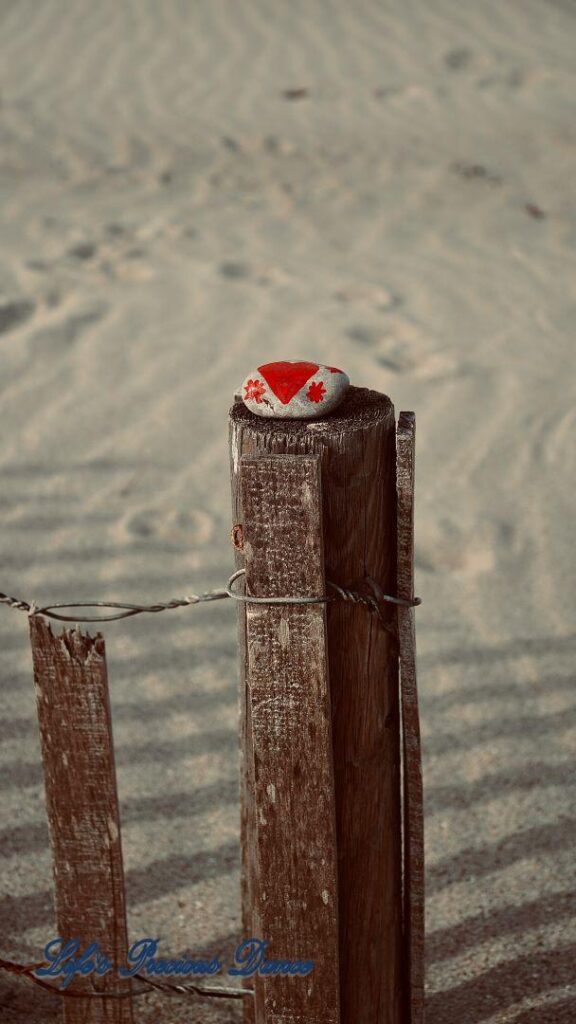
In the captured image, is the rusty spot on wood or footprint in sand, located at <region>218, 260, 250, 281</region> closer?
the rusty spot on wood

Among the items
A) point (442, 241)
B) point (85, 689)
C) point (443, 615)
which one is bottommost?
point (443, 615)

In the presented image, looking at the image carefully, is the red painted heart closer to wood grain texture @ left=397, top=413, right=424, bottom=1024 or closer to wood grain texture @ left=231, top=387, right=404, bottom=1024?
wood grain texture @ left=231, top=387, right=404, bottom=1024

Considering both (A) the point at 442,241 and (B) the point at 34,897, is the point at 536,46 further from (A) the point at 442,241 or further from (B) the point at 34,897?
(B) the point at 34,897

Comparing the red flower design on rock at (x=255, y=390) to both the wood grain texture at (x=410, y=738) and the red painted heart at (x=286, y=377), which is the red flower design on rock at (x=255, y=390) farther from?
the wood grain texture at (x=410, y=738)

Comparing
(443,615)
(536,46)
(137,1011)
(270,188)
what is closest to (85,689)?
(137,1011)

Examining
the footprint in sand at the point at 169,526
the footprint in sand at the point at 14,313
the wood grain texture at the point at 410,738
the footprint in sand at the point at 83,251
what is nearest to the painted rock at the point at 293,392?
the wood grain texture at the point at 410,738

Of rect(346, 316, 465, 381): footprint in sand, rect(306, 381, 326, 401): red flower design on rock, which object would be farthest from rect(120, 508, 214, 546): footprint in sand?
rect(306, 381, 326, 401): red flower design on rock
